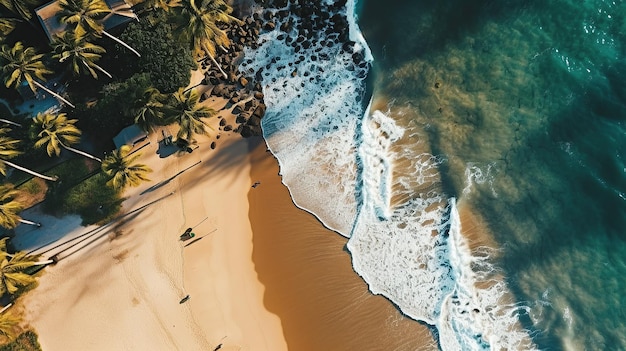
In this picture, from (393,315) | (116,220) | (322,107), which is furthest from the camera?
(322,107)

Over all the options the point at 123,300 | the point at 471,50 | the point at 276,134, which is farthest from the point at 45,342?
the point at 471,50

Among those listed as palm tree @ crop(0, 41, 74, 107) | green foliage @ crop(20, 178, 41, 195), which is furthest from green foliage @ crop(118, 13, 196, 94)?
green foliage @ crop(20, 178, 41, 195)

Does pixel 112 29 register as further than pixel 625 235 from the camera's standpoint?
Yes

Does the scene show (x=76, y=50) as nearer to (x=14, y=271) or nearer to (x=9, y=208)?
(x=9, y=208)

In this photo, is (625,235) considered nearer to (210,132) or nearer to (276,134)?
(276,134)

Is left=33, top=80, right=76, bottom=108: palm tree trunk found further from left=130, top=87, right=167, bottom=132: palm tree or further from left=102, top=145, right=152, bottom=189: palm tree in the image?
left=102, top=145, right=152, bottom=189: palm tree
